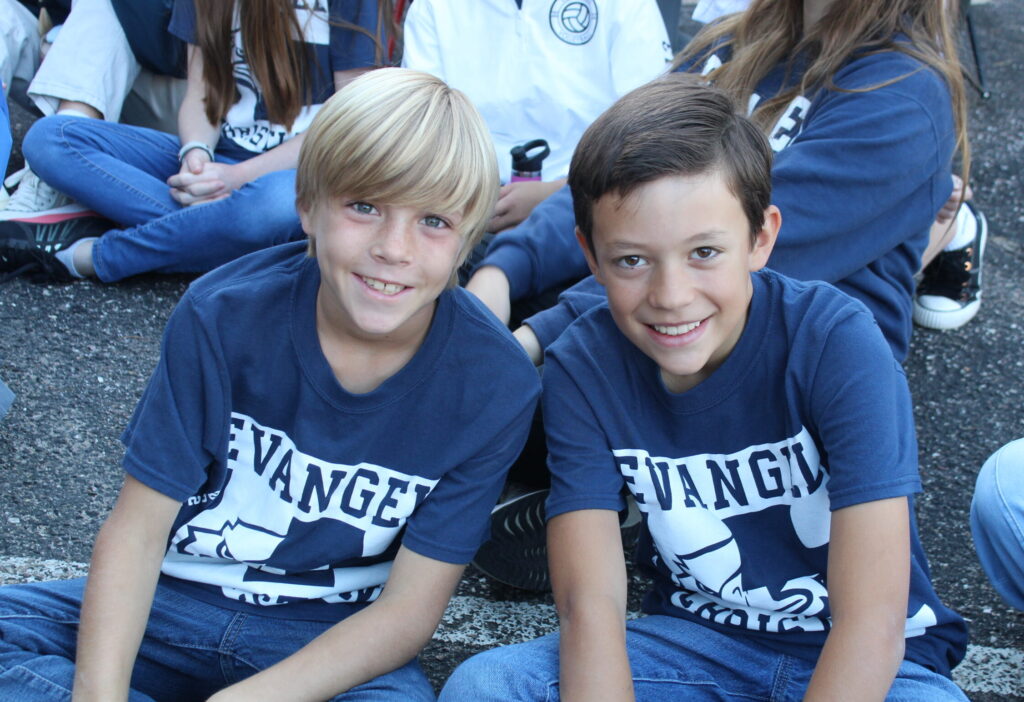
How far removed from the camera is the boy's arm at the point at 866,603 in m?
1.50

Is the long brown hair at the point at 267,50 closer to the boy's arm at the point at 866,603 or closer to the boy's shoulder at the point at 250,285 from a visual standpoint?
the boy's shoulder at the point at 250,285

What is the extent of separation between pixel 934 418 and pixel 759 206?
1.47 metres

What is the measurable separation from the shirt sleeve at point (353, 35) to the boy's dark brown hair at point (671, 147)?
71.1 inches

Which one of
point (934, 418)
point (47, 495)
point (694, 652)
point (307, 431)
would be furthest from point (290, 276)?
point (934, 418)

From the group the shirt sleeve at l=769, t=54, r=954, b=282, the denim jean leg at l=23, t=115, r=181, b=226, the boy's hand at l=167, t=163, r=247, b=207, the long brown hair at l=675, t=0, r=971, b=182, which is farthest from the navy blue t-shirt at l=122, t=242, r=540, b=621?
the denim jean leg at l=23, t=115, r=181, b=226

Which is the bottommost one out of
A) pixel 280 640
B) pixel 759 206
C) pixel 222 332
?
pixel 280 640

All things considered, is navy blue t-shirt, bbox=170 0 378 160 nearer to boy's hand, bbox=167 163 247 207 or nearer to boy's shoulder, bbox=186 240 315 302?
boy's hand, bbox=167 163 247 207

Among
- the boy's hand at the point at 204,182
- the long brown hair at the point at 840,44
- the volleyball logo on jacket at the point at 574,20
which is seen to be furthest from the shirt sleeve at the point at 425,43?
the long brown hair at the point at 840,44

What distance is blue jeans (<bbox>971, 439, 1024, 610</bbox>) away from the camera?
185 centimetres

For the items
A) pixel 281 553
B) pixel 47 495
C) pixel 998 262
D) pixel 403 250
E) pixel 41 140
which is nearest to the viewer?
pixel 403 250

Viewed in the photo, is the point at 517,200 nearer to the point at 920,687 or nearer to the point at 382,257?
the point at 382,257

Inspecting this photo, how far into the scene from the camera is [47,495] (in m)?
2.41

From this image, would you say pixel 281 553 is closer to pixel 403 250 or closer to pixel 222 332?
pixel 222 332

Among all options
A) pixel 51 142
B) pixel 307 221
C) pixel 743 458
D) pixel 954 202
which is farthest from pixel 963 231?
pixel 51 142
